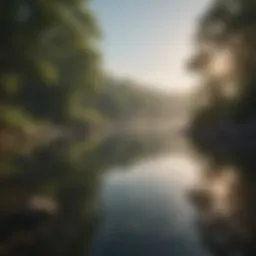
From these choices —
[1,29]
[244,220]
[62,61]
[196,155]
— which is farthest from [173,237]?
[62,61]

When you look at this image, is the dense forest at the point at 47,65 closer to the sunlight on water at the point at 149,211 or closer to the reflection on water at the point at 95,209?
the reflection on water at the point at 95,209

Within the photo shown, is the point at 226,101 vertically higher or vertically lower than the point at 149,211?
higher

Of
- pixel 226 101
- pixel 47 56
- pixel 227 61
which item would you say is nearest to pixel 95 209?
pixel 47 56

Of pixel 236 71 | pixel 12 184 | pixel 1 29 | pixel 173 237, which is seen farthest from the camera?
pixel 236 71

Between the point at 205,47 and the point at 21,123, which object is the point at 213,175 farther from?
the point at 205,47

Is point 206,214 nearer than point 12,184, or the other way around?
point 206,214

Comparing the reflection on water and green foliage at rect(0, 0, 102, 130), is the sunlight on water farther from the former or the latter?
green foliage at rect(0, 0, 102, 130)

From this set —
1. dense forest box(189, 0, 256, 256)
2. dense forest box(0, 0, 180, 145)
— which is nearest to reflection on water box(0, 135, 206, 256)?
dense forest box(189, 0, 256, 256)

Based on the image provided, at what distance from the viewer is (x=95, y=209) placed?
5.84 m

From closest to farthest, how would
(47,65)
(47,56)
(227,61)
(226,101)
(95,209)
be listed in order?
(95,209) → (47,65) → (47,56) → (226,101) → (227,61)

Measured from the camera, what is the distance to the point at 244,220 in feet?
17.4

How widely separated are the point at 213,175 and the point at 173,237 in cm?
360

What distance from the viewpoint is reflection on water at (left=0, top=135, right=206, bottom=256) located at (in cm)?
449

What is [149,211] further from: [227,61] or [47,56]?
[227,61]
